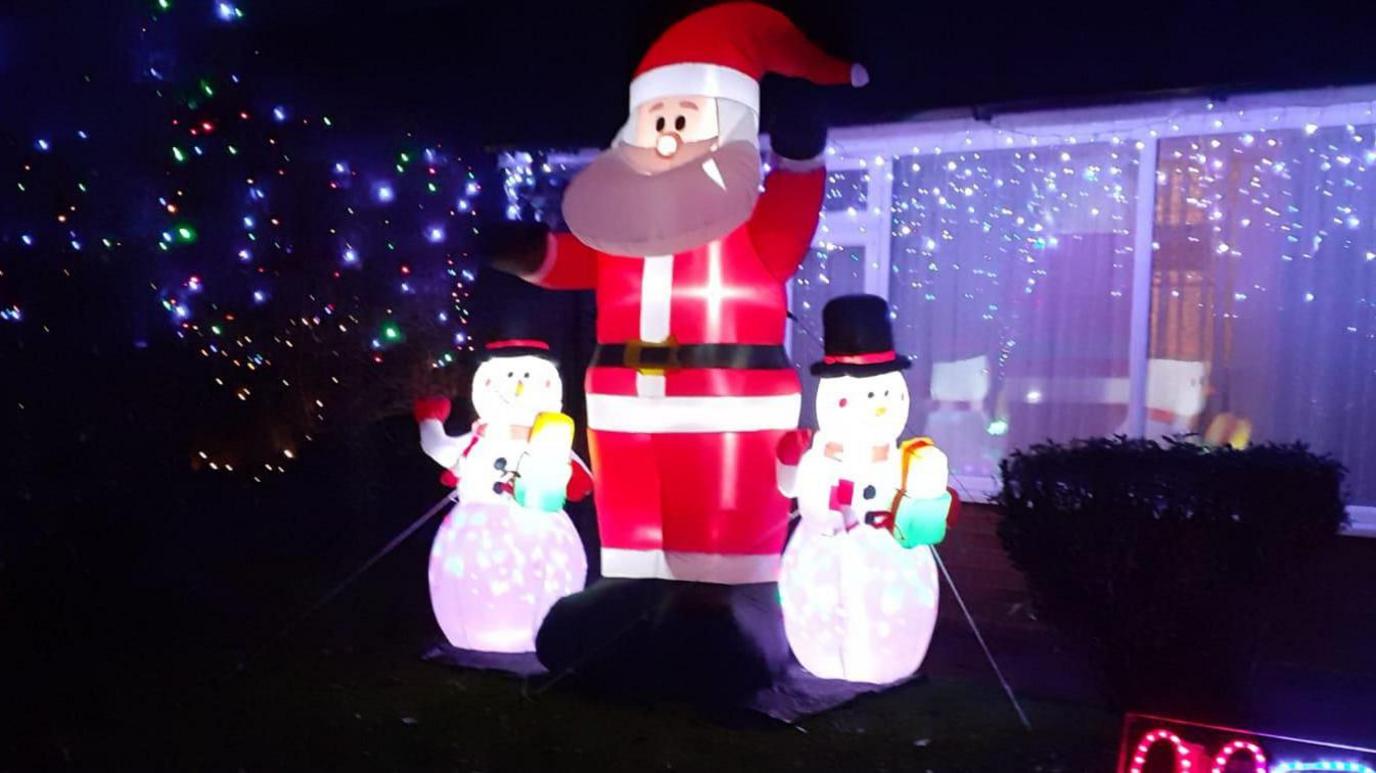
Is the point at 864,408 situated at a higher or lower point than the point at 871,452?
higher

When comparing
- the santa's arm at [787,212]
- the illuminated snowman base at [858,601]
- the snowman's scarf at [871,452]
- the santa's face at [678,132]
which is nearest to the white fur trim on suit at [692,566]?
the illuminated snowman base at [858,601]

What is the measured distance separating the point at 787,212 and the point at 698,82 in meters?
0.65

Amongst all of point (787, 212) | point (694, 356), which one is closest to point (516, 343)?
point (694, 356)

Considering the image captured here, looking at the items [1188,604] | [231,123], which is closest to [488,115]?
[231,123]

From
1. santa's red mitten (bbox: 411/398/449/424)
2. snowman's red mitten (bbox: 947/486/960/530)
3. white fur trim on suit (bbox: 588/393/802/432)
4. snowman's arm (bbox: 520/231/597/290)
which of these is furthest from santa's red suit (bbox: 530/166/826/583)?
santa's red mitten (bbox: 411/398/449/424)

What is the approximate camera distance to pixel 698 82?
487 cm

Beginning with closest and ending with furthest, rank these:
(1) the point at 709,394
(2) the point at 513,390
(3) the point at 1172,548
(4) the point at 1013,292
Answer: (3) the point at 1172,548
(1) the point at 709,394
(2) the point at 513,390
(4) the point at 1013,292

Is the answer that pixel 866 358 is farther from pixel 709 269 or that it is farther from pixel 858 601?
pixel 858 601

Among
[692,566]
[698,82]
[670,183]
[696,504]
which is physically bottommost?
[692,566]

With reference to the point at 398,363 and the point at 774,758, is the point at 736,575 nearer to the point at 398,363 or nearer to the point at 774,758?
the point at 774,758

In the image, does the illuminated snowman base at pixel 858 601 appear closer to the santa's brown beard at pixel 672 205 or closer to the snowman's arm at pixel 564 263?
the santa's brown beard at pixel 672 205

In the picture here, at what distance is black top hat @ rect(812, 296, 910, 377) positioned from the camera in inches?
185

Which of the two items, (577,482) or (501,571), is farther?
(577,482)

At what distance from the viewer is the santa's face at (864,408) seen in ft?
15.4
